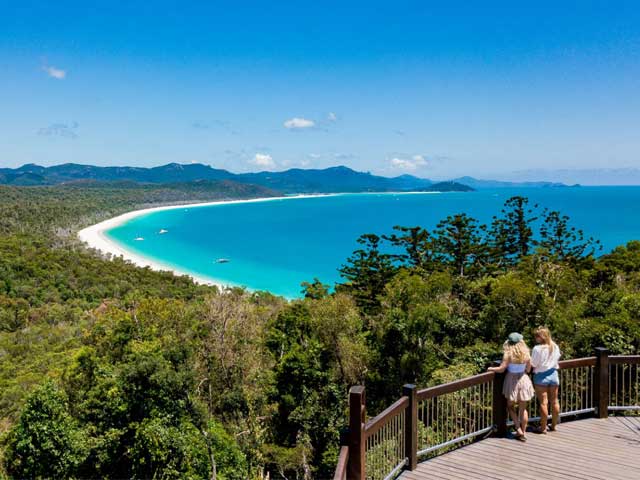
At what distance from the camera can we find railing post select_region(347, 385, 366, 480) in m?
3.41

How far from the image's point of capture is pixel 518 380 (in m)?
4.69

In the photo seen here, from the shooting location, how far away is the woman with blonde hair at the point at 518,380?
463 cm

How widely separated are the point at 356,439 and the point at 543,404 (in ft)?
8.00

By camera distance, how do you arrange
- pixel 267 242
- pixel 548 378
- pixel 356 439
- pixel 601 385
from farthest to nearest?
1. pixel 267 242
2. pixel 601 385
3. pixel 548 378
4. pixel 356 439

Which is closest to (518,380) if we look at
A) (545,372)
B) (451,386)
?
(545,372)

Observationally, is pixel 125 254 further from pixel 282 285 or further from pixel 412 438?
pixel 412 438

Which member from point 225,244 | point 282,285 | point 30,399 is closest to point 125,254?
point 225,244

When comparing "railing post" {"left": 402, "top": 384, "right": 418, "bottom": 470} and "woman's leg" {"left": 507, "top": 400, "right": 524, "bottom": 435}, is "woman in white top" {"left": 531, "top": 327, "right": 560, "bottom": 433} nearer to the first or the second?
"woman's leg" {"left": 507, "top": 400, "right": 524, "bottom": 435}

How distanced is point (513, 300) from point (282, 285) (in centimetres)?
3781

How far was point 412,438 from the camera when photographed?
13.5 ft

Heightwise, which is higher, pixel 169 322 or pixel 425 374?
pixel 169 322

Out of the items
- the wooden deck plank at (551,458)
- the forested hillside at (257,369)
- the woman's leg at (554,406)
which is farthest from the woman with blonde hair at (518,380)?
the forested hillside at (257,369)

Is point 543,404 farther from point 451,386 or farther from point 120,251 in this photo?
point 120,251

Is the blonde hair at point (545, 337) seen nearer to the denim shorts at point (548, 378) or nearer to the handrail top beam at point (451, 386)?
the denim shorts at point (548, 378)
